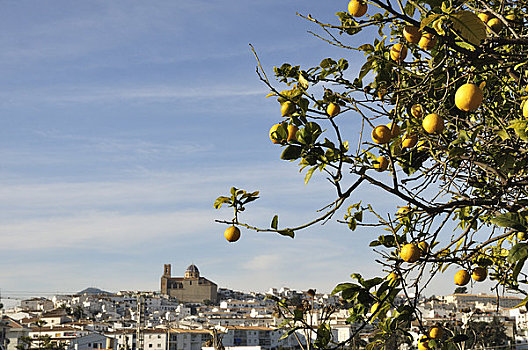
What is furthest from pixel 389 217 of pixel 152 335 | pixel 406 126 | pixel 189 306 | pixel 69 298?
pixel 69 298

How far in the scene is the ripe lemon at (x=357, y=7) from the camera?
1.79m

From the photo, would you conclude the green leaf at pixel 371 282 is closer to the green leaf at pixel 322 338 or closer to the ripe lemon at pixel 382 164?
the green leaf at pixel 322 338

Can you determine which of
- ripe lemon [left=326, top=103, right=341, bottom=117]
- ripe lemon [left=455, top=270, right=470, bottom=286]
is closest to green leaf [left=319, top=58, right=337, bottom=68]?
ripe lemon [left=326, top=103, right=341, bottom=117]

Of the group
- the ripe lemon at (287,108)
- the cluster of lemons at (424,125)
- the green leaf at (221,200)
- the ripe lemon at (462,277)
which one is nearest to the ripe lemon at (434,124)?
the cluster of lemons at (424,125)

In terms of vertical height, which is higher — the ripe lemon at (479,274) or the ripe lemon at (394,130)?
the ripe lemon at (394,130)

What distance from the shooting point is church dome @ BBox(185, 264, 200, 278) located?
110 meters

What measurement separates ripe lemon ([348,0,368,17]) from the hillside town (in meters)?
0.96

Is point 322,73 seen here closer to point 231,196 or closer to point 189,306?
point 231,196

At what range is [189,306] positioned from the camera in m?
90.1

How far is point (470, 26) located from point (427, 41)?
14 cm

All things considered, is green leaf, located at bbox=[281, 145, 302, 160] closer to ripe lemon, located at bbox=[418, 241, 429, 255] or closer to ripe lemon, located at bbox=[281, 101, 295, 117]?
ripe lemon, located at bbox=[281, 101, 295, 117]

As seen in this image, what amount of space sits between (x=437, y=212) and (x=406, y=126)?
321 millimetres

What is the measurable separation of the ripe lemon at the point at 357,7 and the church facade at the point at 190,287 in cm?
10489

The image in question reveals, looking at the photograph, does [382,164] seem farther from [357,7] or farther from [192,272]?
[192,272]
